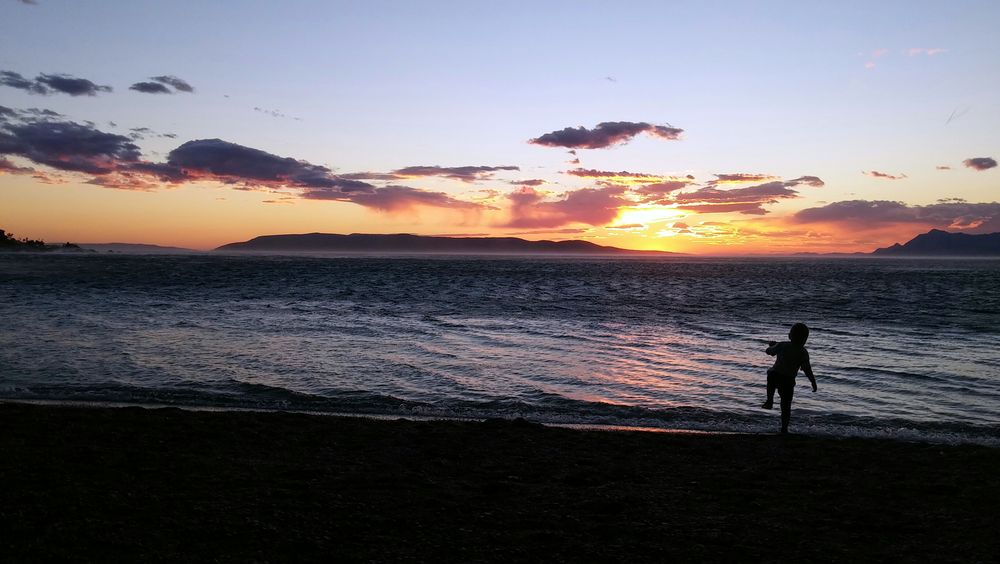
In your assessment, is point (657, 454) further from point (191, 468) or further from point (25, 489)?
point (25, 489)

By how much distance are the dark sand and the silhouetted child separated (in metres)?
0.72

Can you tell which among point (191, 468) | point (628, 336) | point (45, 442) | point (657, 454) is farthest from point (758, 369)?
point (45, 442)

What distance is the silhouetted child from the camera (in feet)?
35.0

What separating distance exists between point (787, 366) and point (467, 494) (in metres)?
6.25

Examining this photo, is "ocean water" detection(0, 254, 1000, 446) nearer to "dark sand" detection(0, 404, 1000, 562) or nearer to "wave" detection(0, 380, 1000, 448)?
"wave" detection(0, 380, 1000, 448)

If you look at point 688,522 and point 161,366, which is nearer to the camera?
point 688,522

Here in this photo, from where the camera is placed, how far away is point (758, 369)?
711 inches

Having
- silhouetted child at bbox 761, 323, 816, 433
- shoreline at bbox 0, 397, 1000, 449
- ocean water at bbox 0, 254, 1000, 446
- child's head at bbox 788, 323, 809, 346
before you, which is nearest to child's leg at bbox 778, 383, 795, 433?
silhouetted child at bbox 761, 323, 816, 433

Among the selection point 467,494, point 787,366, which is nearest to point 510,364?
point 787,366

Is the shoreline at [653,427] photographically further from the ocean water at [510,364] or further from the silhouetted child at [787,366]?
the silhouetted child at [787,366]

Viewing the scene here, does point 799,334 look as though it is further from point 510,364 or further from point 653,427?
point 510,364

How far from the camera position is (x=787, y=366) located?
1094 cm

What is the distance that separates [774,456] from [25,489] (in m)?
9.28

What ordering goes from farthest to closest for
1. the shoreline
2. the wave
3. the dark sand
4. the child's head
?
the wave < the shoreline < the child's head < the dark sand
